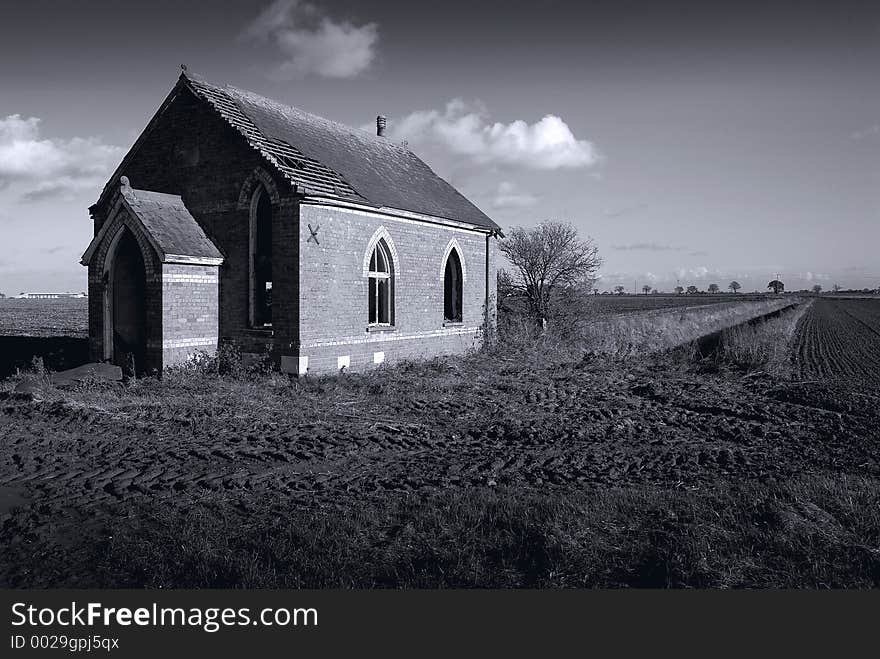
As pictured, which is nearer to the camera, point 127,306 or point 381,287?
point 127,306

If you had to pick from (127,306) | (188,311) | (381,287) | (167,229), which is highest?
(167,229)

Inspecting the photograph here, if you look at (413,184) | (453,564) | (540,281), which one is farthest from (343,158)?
(453,564)

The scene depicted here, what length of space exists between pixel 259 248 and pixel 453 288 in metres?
7.11

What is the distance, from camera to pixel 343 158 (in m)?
18.7

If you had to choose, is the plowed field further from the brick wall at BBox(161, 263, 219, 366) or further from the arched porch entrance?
the arched porch entrance

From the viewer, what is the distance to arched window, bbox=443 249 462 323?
2078cm

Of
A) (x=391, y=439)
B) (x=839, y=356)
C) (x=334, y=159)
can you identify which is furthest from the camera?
(x=839, y=356)

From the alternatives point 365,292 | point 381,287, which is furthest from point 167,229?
point 381,287

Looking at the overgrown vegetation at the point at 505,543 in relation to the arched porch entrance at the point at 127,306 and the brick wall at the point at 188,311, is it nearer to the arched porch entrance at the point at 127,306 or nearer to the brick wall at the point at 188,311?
the brick wall at the point at 188,311

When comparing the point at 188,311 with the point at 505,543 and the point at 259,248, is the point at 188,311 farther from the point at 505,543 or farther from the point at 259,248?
the point at 505,543

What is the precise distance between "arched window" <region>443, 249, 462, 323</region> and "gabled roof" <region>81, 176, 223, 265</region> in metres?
→ 7.67

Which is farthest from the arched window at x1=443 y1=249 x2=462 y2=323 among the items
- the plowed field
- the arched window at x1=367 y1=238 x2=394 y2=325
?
the plowed field

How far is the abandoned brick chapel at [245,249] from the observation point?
14.6 meters

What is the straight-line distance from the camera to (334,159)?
18.0 m
